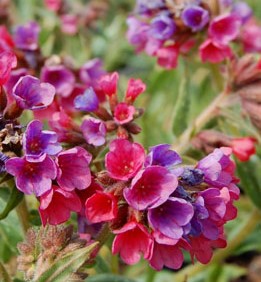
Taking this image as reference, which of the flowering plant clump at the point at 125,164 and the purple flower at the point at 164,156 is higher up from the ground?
the purple flower at the point at 164,156

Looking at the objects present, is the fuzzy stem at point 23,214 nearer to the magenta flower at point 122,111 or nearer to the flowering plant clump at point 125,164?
the flowering plant clump at point 125,164

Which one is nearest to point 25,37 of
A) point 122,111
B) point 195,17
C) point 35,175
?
point 195,17

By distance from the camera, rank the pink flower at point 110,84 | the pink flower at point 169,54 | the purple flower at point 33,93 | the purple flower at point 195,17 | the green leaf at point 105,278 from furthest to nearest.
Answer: the pink flower at point 169,54 → the purple flower at point 195,17 → the green leaf at point 105,278 → the pink flower at point 110,84 → the purple flower at point 33,93

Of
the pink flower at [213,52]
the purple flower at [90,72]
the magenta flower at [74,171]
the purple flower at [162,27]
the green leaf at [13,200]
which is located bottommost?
the purple flower at [90,72]

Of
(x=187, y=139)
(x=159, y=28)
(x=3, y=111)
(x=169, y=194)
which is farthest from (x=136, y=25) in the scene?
(x=169, y=194)

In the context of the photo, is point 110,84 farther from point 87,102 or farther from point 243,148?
point 243,148

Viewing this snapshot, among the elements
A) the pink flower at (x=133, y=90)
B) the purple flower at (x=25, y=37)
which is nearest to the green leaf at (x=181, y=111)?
the purple flower at (x=25, y=37)

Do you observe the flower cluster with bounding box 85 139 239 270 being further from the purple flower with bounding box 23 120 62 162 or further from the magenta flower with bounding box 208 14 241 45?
the magenta flower with bounding box 208 14 241 45
